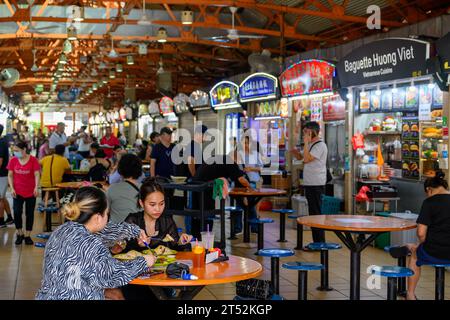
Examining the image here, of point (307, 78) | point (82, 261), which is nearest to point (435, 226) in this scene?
point (82, 261)

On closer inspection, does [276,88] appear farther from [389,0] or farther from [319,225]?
[319,225]

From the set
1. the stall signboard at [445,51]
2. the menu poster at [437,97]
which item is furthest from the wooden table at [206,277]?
the menu poster at [437,97]

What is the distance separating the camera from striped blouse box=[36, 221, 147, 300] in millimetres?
3537

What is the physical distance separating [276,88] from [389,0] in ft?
9.36

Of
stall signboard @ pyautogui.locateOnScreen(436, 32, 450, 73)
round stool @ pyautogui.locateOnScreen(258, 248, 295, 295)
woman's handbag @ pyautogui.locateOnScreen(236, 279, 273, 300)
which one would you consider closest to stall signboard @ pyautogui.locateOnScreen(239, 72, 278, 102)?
stall signboard @ pyautogui.locateOnScreen(436, 32, 450, 73)

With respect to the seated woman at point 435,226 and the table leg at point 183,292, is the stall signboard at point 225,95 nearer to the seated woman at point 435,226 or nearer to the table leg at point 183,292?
the seated woman at point 435,226

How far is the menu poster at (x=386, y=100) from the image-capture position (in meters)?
10.6

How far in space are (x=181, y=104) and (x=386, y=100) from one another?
11925mm

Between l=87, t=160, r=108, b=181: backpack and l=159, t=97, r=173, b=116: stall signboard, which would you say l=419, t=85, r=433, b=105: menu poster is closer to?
l=87, t=160, r=108, b=181: backpack

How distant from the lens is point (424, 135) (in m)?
9.62

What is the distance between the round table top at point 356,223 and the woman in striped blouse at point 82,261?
2.49 meters

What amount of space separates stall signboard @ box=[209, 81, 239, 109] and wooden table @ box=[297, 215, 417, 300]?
10.3m

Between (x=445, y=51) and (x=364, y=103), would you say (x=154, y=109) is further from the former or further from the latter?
(x=445, y=51)
